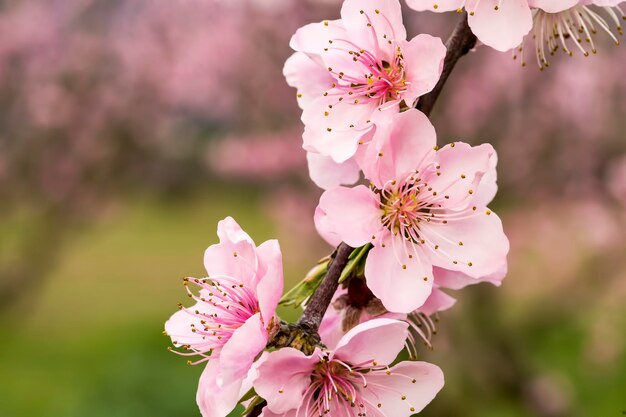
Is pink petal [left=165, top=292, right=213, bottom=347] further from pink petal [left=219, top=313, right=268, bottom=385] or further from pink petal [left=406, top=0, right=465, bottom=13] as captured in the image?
pink petal [left=406, top=0, right=465, bottom=13]

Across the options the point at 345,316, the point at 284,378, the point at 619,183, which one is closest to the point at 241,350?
the point at 284,378

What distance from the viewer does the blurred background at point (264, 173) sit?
421cm

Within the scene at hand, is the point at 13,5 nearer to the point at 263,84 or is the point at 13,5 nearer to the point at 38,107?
the point at 38,107

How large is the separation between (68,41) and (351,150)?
17.2ft

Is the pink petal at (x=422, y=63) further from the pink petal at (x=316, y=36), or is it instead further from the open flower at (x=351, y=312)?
the open flower at (x=351, y=312)

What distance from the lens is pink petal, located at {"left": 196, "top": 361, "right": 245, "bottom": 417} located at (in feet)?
2.47

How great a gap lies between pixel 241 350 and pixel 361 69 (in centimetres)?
33

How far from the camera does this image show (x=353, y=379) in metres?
0.79

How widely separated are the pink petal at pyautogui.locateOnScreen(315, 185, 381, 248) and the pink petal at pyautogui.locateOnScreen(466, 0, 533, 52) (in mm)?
188

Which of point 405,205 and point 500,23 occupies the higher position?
point 500,23

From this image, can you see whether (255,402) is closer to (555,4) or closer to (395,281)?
(395,281)

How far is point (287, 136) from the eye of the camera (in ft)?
19.0

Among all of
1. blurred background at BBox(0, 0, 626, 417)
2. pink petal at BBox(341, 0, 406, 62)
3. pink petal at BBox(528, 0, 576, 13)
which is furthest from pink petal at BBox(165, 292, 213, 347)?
blurred background at BBox(0, 0, 626, 417)

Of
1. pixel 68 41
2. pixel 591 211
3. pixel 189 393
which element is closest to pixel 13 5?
pixel 68 41
